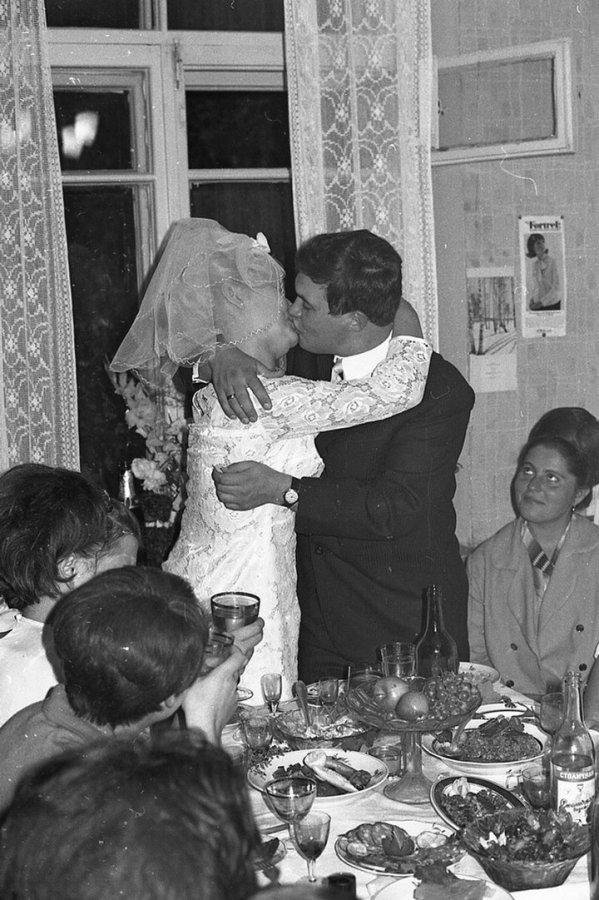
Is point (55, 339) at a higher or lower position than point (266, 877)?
higher

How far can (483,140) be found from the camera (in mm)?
3764

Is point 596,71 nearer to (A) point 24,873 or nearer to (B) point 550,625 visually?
(B) point 550,625

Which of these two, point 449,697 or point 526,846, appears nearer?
point 526,846

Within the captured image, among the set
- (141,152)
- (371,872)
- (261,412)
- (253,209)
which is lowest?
(371,872)

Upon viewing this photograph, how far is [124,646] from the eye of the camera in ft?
5.27

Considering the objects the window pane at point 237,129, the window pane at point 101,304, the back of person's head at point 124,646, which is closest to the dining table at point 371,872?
the back of person's head at point 124,646

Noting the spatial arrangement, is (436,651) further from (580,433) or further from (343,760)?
(580,433)

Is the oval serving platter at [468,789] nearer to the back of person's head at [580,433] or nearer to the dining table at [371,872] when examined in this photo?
the dining table at [371,872]

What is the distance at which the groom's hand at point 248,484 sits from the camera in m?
2.53

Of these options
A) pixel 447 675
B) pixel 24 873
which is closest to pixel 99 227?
pixel 447 675

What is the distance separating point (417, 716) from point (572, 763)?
0.27m

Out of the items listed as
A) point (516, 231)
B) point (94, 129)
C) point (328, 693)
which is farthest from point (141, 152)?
point (328, 693)

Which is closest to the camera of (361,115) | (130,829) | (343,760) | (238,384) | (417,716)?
(130,829)

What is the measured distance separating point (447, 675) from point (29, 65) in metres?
2.18
